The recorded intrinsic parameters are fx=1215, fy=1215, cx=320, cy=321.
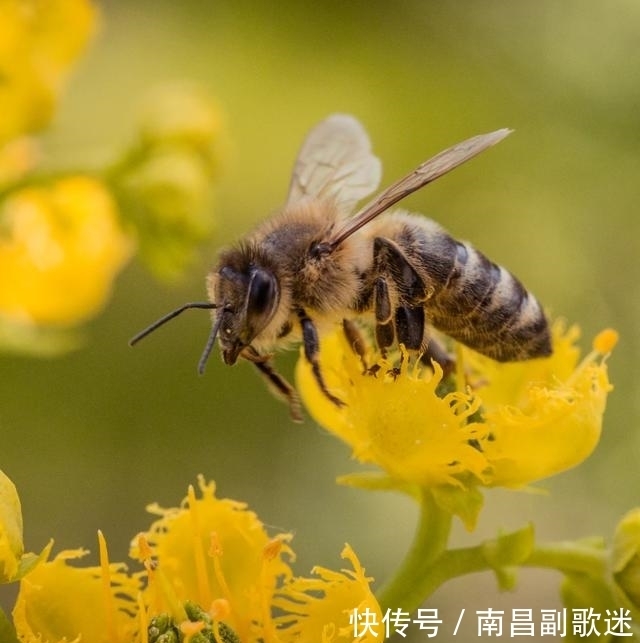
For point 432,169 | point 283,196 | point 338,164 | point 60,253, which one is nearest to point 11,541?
point 432,169

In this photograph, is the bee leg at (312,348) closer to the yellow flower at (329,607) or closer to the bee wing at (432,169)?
the bee wing at (432,169)

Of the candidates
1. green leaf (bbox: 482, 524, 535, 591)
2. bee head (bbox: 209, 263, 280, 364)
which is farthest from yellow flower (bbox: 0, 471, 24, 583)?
green leaf (bbox: 482, 524, 535, 591)

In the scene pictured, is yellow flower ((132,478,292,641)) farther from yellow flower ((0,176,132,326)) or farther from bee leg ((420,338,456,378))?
yellow flower ((0,176,132,326))

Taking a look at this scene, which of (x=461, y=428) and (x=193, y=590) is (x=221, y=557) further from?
(x=461, y=428)

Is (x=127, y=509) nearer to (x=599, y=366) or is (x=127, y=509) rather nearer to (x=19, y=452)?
(x=19, y=452)

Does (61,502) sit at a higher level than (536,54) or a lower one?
lower

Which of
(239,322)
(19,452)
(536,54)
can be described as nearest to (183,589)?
(239,322)

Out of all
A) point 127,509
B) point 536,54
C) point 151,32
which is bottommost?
point 127,509
